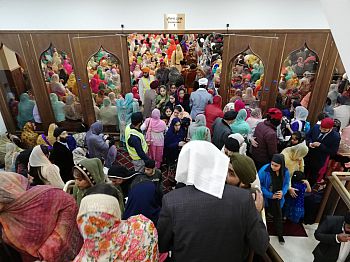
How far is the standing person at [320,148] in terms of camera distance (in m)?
3.93

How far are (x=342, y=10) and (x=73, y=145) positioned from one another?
390cm

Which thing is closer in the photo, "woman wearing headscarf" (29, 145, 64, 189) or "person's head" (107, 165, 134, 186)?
"person's head" (107, 165, 134, 186)

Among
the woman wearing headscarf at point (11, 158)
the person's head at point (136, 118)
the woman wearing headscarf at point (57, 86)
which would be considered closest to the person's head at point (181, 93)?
the person's head at point (136, 118)

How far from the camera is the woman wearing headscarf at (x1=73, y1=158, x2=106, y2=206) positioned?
2.59 metres

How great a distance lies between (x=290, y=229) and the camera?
3.91 meters

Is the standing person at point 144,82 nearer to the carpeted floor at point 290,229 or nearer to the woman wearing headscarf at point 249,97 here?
the woman wearing headscarf at point 249,97

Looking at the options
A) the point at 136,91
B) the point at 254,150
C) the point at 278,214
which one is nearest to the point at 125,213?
the point at 278,214

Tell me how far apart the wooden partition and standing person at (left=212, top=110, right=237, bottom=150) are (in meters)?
2.42

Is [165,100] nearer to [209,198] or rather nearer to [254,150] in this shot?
[254,150]

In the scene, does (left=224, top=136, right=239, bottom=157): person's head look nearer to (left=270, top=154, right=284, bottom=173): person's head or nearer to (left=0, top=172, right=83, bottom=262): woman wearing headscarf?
(left=270, top=154, right=284, bottom=173): person's head

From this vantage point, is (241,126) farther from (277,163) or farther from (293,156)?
(277,163)

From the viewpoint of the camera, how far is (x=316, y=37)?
18.4 feet

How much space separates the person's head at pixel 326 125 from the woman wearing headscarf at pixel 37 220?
3.64m

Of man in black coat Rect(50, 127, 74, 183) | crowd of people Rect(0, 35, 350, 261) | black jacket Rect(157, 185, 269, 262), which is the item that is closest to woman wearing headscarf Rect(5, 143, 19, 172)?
crowd of people Rect(0, 35, 350, 261)
